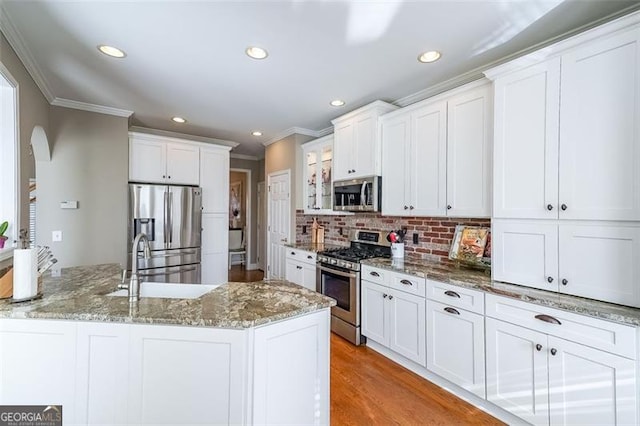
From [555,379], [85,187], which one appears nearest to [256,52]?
[85,187]

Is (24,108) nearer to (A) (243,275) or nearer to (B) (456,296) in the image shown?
(B) (456,296)

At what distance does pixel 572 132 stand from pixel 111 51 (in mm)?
3297

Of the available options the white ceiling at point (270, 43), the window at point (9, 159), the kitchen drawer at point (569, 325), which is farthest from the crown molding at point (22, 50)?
the kitchen drawer at point (569, 325)

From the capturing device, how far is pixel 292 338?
141cm

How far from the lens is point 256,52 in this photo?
2234 millimetres

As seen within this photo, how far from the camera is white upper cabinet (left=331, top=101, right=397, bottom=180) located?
10.5 ft

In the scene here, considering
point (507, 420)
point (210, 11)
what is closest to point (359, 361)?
point (507, 420)

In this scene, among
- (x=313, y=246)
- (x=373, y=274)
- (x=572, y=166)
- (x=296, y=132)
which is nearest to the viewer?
(x=572, y=166)

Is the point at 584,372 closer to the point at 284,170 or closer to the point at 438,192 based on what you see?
the point at 438,192

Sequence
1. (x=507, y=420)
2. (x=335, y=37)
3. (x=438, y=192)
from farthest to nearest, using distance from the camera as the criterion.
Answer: (x=438, y=192) → (x=335, y=37) → (x=507, y=420)

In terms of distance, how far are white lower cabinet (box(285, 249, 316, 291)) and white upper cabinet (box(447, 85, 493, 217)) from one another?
1.83 m

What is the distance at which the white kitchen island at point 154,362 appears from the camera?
127 cm

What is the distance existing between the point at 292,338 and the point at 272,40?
2.00 metres

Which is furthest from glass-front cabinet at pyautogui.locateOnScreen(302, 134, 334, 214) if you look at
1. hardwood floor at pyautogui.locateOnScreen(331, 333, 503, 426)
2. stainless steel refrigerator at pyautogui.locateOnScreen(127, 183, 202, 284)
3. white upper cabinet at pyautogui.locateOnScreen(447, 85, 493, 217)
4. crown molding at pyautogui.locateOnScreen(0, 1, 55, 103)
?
crown molding at pyautogui.locateOnScreen(0, 1, 55, 103)
